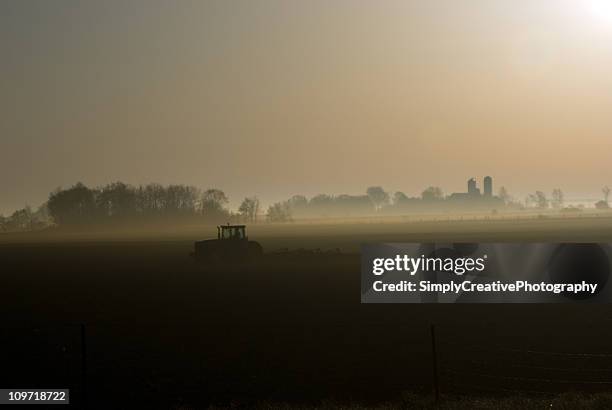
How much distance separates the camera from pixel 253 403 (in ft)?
39.4

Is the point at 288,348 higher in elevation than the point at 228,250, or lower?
lower

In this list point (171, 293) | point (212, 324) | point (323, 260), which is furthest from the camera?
point (323, 260)

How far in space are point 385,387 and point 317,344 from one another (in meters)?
4.89

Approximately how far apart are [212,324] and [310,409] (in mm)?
11762

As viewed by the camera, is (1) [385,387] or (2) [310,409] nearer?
(2) [310,409]

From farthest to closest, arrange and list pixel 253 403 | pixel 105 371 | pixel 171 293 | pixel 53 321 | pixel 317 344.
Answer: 1. pixel 171 293
2. pixel 53 321
3. pixel 317 344
4. pixel 105 371
5. pixel 253 403

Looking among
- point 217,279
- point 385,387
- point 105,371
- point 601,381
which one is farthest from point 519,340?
point 217,279

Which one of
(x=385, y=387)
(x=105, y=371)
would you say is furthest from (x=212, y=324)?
(x=385, y=387)

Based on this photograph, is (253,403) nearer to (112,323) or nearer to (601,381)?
(601,381)

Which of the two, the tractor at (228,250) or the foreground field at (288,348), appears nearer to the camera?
the foreground field at (288,348)

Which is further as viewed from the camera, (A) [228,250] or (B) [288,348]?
(A) [228,250]

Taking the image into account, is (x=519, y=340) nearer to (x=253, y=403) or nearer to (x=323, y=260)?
(x=253, y=403)

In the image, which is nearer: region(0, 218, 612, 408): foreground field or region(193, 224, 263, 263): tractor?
region(0, 218, 612, 408): foreground field

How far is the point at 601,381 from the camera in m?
13.3
